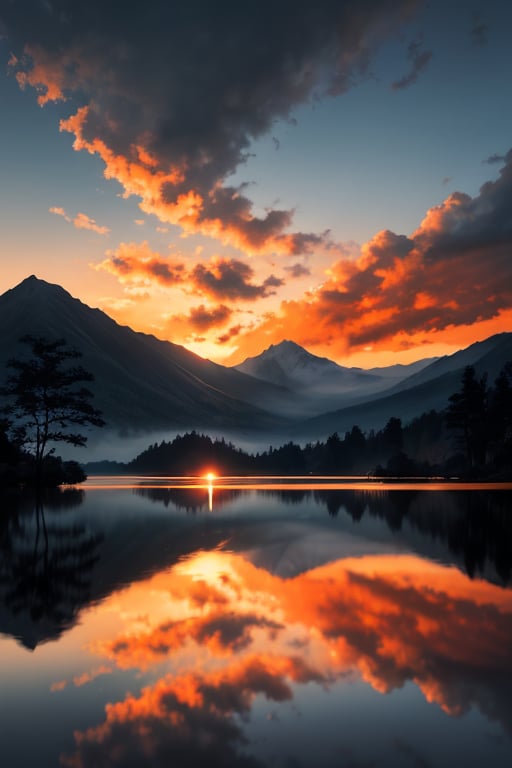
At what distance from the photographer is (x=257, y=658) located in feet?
29.6

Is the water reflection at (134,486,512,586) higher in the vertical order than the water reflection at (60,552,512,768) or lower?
higher

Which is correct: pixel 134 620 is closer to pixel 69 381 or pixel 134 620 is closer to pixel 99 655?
pixel 99 655

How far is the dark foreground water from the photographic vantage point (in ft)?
20.6

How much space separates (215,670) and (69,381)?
68708 mm

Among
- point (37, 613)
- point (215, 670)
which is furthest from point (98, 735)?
point (37, 613)

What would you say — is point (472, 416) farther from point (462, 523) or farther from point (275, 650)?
point (275, 650)

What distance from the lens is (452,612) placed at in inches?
463

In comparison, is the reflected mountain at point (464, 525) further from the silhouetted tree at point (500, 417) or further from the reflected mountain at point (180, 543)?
the silhouetted tree at point (500, 417)

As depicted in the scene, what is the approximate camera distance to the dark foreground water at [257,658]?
628cm

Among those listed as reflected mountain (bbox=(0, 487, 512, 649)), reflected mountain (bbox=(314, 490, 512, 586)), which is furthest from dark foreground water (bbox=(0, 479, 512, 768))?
reflected mountain (bbox=(314, 490, 512, 586))

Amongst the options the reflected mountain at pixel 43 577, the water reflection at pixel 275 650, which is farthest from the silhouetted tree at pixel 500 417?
the water reflection at pixel 275 650

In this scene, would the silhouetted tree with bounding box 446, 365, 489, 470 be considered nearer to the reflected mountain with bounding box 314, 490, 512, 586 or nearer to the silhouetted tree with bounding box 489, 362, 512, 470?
the silhouetted tree with bounding box 489, 362, 512, 470

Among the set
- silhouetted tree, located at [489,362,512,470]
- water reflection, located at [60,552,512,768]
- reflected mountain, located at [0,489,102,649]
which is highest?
silhouetted tree, located at [489,362,512,470]

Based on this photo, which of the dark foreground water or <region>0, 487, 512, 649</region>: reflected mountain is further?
<region>0, 487, 512, 649</region>: reflected mountain
